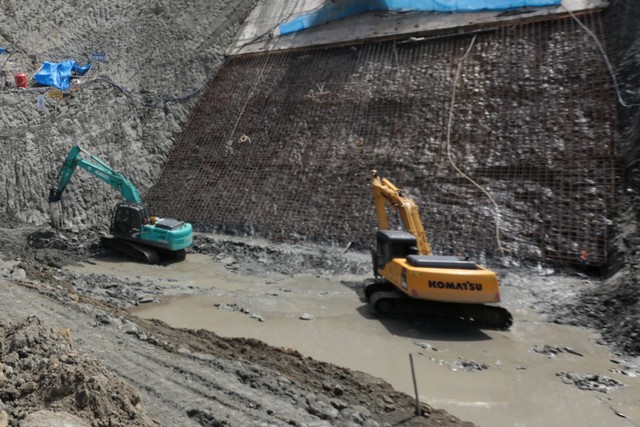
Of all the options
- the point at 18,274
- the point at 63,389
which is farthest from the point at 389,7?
the point at 63,389

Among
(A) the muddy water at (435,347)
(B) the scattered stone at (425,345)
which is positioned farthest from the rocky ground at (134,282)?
(B) the scattered stone at (425,345)

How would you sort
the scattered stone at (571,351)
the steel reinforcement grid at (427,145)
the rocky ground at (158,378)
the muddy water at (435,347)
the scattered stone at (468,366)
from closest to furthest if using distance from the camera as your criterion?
the rocky ground at (158,378), the muddy water at (435,347), the scattered stone at (468,366), the scattered stone at (571,351), the steel reinforcement grid at (427,145)

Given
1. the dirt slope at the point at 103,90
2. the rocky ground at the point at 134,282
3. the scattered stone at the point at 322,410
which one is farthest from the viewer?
the dirt slope at the point at 103,90

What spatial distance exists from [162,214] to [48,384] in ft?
35.8

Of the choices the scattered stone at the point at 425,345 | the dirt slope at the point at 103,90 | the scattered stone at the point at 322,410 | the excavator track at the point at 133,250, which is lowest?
the scattered stone at the point at 425,345

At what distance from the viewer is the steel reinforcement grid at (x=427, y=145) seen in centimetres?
967

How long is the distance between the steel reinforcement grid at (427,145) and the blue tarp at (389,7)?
1106 millimetres

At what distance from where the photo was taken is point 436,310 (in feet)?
23.8

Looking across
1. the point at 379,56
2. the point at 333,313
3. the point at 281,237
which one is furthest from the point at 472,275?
the point at 379,56

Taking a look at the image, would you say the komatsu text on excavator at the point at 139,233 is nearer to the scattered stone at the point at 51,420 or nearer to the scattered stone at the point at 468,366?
the scattered stone at the point at 468,366

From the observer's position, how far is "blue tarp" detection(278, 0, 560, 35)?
44.2 feet

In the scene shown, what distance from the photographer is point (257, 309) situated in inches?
305

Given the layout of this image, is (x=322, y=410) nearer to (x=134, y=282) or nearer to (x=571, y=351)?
(x=571, y=351)

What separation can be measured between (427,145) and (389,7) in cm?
658
